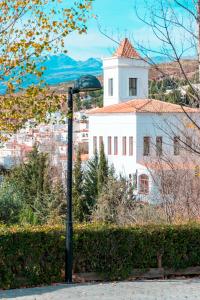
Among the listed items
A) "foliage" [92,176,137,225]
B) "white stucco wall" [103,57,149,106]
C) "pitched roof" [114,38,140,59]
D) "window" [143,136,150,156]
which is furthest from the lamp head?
"white stucco wall" [103,57,149,106]

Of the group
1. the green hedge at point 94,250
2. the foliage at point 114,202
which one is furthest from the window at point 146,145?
the green hedge at point 94,250

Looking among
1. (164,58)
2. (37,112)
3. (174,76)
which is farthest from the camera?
(174,76)

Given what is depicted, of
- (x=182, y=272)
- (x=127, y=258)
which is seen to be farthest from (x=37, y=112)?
(x=182, y=272)

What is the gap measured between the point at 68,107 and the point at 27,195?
2739cm

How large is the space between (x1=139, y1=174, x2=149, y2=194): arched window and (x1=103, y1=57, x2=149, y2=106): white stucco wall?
14.7 m

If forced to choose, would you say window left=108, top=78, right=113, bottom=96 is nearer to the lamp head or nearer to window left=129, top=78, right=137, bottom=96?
window left=129, top=78, right=137, bottom=96

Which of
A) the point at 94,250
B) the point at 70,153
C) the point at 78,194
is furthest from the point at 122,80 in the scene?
the point at 70,153

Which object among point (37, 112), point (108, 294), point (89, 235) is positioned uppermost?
point (37, 112)

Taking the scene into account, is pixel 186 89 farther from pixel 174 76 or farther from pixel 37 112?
pixel 37 112

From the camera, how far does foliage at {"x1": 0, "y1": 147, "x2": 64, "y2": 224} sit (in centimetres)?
2578

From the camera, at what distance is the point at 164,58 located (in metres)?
15.6

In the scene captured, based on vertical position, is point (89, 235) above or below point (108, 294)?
above

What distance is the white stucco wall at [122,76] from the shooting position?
2539 inches

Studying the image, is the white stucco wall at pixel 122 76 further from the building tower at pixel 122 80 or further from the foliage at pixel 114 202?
the foliage at pixel 114 202
